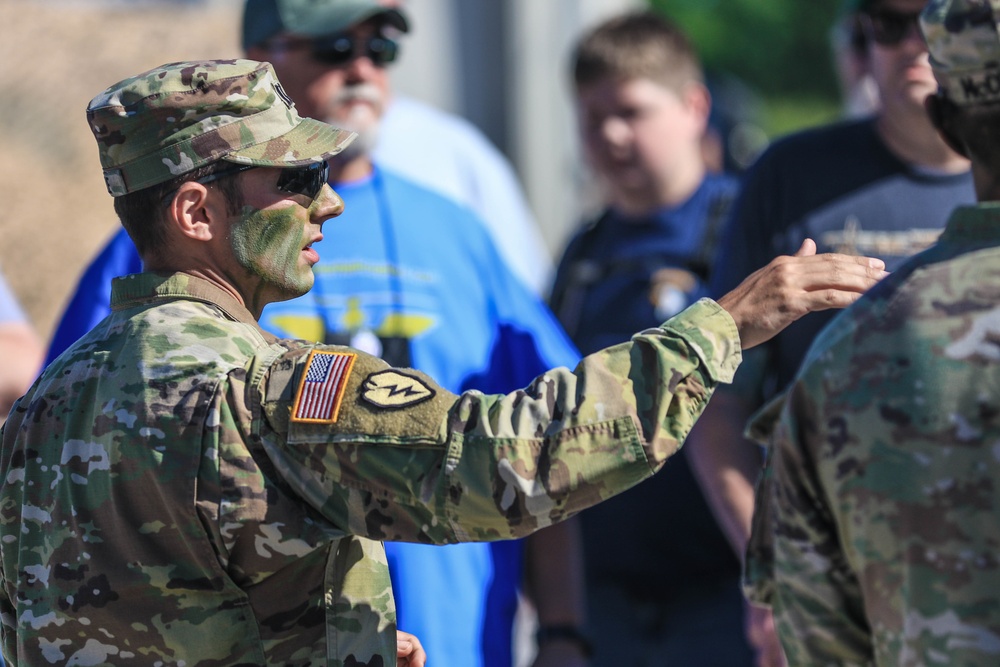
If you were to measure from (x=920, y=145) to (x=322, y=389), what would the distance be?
1.91 metres

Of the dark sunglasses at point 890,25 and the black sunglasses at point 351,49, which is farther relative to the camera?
the black sunglasses at point 351,49

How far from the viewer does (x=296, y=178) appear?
2.30 metres

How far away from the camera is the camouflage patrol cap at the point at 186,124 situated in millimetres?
2178

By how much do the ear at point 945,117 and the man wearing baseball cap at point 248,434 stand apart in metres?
0.26

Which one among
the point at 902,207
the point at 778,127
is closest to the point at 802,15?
the point at 778,127

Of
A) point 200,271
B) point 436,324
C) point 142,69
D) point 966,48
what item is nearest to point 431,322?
point 436,324

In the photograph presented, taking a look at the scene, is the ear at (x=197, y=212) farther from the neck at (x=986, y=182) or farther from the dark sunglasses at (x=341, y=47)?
the dark sunglasses at (x=341, y=47)

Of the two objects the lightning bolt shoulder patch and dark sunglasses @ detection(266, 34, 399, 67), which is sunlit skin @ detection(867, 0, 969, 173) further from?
the lightning bolt shoulder patch

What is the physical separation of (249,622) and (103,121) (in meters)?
0.85

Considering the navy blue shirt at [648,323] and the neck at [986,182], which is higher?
the neck at [986,182]

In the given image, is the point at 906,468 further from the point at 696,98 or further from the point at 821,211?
the point at 696,98

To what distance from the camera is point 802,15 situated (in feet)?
103

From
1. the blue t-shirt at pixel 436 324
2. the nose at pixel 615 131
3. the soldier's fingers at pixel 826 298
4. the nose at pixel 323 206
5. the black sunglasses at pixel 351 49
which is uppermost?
the black sunglasses at pixel 351 49

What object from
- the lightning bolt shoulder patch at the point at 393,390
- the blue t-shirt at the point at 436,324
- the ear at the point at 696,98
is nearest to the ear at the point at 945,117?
the lightning bolt shoulder patch at the point at 393,390
